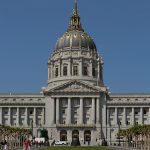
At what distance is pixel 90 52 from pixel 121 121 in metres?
32.1

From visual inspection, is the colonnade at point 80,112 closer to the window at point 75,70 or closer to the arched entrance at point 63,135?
the arched entrance at point 63,135

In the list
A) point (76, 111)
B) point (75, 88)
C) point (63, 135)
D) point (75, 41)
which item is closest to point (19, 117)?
point (63, 135)

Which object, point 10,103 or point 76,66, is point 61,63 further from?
point 10,103

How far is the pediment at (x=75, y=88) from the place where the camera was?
557 ft

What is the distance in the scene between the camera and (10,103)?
173 metres

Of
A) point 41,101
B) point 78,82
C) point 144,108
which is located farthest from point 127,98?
point 41,101

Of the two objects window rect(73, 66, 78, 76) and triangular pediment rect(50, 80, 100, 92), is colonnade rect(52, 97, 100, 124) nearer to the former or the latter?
triangular pediment rect(50, 80, 100, 92)

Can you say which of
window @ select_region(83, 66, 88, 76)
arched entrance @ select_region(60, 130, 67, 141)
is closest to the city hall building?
arched entrance @ select_region(60, 130, 67, 141)

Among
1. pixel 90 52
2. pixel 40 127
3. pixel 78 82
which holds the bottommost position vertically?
pixel 40 127

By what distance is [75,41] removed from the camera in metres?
194

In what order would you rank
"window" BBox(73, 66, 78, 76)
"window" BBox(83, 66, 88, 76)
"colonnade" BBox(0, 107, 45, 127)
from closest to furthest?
"colonnade" BBox(0, 107, 45, 127) < "window" BBox(73, 66, 78, 76) < "window" BBox(83, 66, 88, 76)

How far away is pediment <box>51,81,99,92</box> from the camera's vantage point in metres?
170

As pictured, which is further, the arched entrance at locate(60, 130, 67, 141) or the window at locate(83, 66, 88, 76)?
the window at locate(83, 66, 88, 76)

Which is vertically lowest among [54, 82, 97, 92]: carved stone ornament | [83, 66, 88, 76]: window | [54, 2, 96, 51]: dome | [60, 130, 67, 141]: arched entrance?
[60, 130, 67, 141]: arched entrance
